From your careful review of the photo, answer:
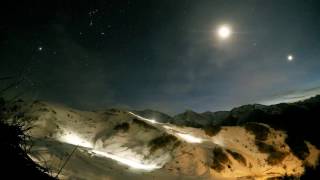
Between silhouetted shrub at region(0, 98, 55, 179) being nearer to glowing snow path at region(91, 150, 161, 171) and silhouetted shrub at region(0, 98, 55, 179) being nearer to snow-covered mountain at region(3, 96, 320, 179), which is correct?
snow-covered mountain at region(3, 96, 320, 179)

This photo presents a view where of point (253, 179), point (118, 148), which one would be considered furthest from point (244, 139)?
point (118, 148)

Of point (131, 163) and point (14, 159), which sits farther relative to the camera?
point (131, 163)

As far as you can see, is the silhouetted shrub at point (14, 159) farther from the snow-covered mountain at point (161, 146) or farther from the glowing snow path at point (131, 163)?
the glowing snow path at point (131, 163)

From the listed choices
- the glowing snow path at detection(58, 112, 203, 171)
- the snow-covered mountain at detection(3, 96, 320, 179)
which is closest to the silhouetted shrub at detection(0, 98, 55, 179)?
the snow-covered mountain at detection(3, 96, 320, 179)

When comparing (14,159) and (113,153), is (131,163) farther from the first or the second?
(14,159)

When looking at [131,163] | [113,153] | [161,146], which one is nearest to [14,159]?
[131,163]

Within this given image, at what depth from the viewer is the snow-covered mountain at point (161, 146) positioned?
21.3 meters

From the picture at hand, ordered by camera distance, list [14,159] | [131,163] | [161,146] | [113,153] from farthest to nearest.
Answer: [161,146]
[113,153]
[131,163]
[14,159]

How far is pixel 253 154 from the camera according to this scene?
92.2ft

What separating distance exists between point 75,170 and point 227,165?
13.3 metres

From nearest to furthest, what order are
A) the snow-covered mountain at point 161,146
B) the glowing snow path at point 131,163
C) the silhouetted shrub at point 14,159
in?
the silhouetted shrub at point 14,159 → the snow-covered mountain at point 161,146 → the glowing snow path at point 131,163

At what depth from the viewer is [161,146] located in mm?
25594

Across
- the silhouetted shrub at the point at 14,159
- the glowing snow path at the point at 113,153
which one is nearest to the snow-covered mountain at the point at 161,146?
the glowing snow path at the point at 113,153

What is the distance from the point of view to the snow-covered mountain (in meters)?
21.3
